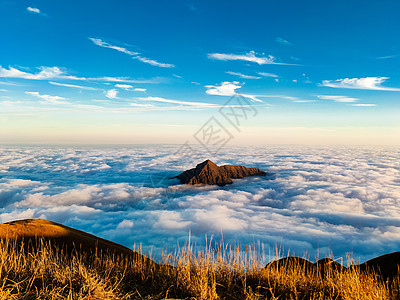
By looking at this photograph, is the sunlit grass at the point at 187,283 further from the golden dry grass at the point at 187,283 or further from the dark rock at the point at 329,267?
the dark rock at the point at 329,267

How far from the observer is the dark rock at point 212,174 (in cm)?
6444

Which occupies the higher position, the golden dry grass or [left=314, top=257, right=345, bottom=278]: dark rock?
the golden dry grass

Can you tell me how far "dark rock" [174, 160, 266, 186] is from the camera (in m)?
64.4

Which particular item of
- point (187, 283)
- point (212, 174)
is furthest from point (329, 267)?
point (212, 174)

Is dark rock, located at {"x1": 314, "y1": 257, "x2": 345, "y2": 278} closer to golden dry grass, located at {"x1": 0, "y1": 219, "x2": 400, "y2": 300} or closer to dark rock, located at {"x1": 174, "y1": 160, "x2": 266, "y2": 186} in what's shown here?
golden dry grass, located at {"x1": 0, "y1": 219, "x2": 400, "y2": 300}

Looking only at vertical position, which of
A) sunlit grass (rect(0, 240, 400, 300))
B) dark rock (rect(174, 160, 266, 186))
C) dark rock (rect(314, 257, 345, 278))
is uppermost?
sunlit grass (rect(0, 240, 400, 300))

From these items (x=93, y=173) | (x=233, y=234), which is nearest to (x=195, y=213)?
(x=233, y=234)

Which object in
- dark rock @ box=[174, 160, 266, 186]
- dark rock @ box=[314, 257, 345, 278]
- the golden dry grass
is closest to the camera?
the golden dry grass

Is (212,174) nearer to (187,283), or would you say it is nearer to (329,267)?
(329,267)

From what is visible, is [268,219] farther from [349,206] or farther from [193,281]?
[193,281]

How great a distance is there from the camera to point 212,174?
64.8 m

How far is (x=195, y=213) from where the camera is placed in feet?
154

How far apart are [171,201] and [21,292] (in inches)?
2235

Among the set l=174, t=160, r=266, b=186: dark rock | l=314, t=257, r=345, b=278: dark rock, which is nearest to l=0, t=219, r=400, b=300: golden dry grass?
l=314, t=257, r=345, b=278: dark rock
